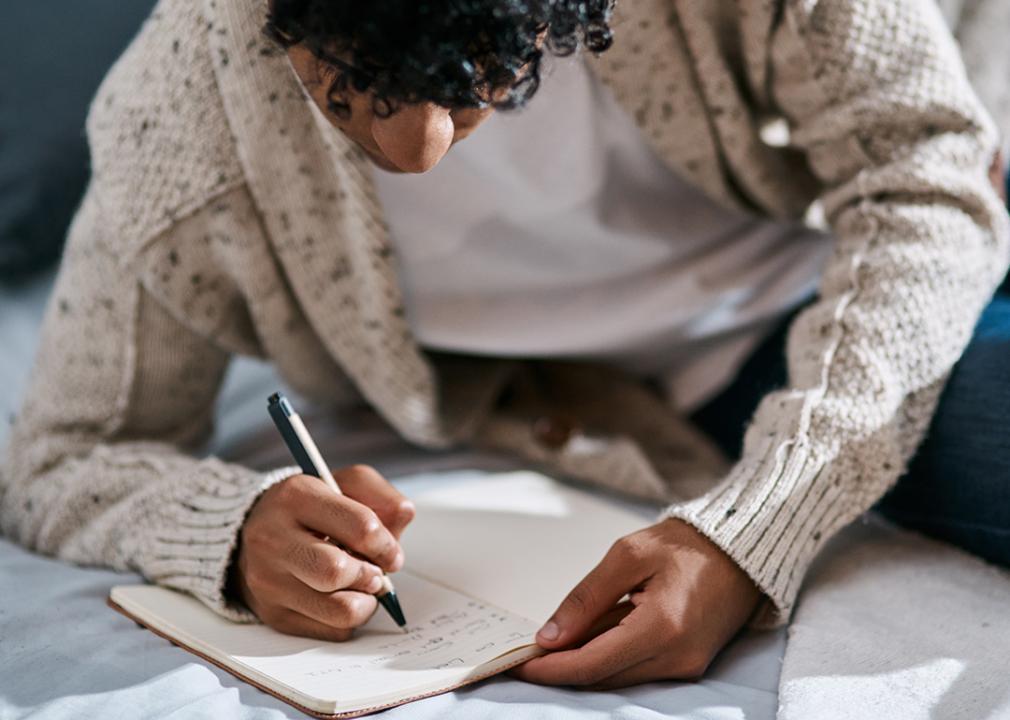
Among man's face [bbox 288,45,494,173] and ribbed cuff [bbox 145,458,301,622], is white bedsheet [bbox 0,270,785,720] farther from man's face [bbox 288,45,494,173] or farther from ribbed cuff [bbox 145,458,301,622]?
man's face [bbox 288,45,494,173]

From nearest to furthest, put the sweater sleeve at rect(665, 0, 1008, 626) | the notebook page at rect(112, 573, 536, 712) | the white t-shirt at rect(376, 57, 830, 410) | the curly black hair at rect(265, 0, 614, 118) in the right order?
the curly black hair at rect(265, 0, 614, 118) → the notebook page at rect(112, 573, 536, 712) → the sweater sleeve at rect(665, 0, 1008, 626) → the white t-shirt at rect(376, 57, 830, 410)

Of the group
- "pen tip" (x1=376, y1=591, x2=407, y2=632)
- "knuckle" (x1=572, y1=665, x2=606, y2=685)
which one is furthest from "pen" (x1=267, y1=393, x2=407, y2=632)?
"knuckle" (x1=572, y1=665, x2=606, y2=685)

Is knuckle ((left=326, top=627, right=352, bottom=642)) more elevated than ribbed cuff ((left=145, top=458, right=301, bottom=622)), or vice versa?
ribbed cuff ((left=145, top=458, right=301, bottom=622))

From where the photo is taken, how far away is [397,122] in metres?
0.47

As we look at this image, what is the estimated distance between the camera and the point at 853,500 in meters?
0.63

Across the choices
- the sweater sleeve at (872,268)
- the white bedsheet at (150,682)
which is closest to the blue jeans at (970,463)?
the sweater sleeve at (872,268)

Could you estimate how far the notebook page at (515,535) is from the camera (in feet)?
2.03

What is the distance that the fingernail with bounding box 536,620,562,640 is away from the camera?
541mm

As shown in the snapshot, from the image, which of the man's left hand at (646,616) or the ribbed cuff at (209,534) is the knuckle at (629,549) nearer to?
the man's left hand at (646,616)

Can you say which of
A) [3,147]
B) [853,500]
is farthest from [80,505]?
[853,500]

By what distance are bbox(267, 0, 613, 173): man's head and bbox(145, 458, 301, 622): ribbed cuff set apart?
0.24 m

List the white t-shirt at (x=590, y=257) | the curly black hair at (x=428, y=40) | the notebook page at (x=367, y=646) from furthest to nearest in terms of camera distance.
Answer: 1. the white t-shirt at (x=590, y=257)
2. the notebook page at (x=367, y=646)
3. the curly black hair at (x=428, y=40)

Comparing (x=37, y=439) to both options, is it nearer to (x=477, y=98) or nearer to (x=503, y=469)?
(x=503, y=469)

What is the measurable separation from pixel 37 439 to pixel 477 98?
1.66 feet
